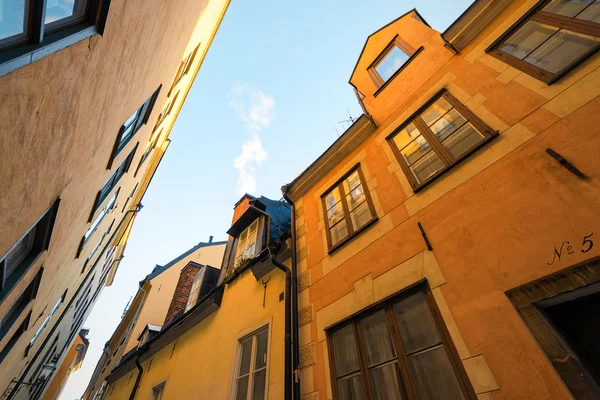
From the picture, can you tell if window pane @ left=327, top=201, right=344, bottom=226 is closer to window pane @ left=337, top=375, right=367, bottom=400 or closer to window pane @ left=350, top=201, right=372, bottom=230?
window pane @ left=350, top=201, right=372, bottom=230

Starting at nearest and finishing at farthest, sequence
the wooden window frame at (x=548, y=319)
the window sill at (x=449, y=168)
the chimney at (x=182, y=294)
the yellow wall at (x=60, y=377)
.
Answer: the wooden window frame at (x=548, y=319), the window sill at (x=449, y=168), the chimney at (x=182, y=294), the yellow wall at (x=60, y=377)

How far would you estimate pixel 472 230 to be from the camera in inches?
127

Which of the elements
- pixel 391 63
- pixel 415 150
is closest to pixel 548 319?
pixel 415 150

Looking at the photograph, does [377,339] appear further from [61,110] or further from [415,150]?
[61,110]

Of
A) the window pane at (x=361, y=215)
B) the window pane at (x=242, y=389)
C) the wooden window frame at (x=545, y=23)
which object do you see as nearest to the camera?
the wooden window frame at (x=545, y=23)

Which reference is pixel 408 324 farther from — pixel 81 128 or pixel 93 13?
pixel 93 13

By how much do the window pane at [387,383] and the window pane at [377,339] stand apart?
99 mm

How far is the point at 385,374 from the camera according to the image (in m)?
3.25

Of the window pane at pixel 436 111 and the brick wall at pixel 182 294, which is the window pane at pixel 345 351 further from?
the brick wall at pixel 182 294

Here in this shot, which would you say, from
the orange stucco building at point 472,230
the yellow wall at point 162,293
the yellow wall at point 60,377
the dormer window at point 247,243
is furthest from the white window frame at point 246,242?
the yellow wall at point 60,377

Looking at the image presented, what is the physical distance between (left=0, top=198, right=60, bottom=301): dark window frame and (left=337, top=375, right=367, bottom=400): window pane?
4415 millimetres

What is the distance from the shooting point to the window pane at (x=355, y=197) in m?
5.16

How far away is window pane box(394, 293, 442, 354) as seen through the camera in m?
3.08

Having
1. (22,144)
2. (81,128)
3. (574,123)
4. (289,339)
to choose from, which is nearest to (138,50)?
(81,128)
